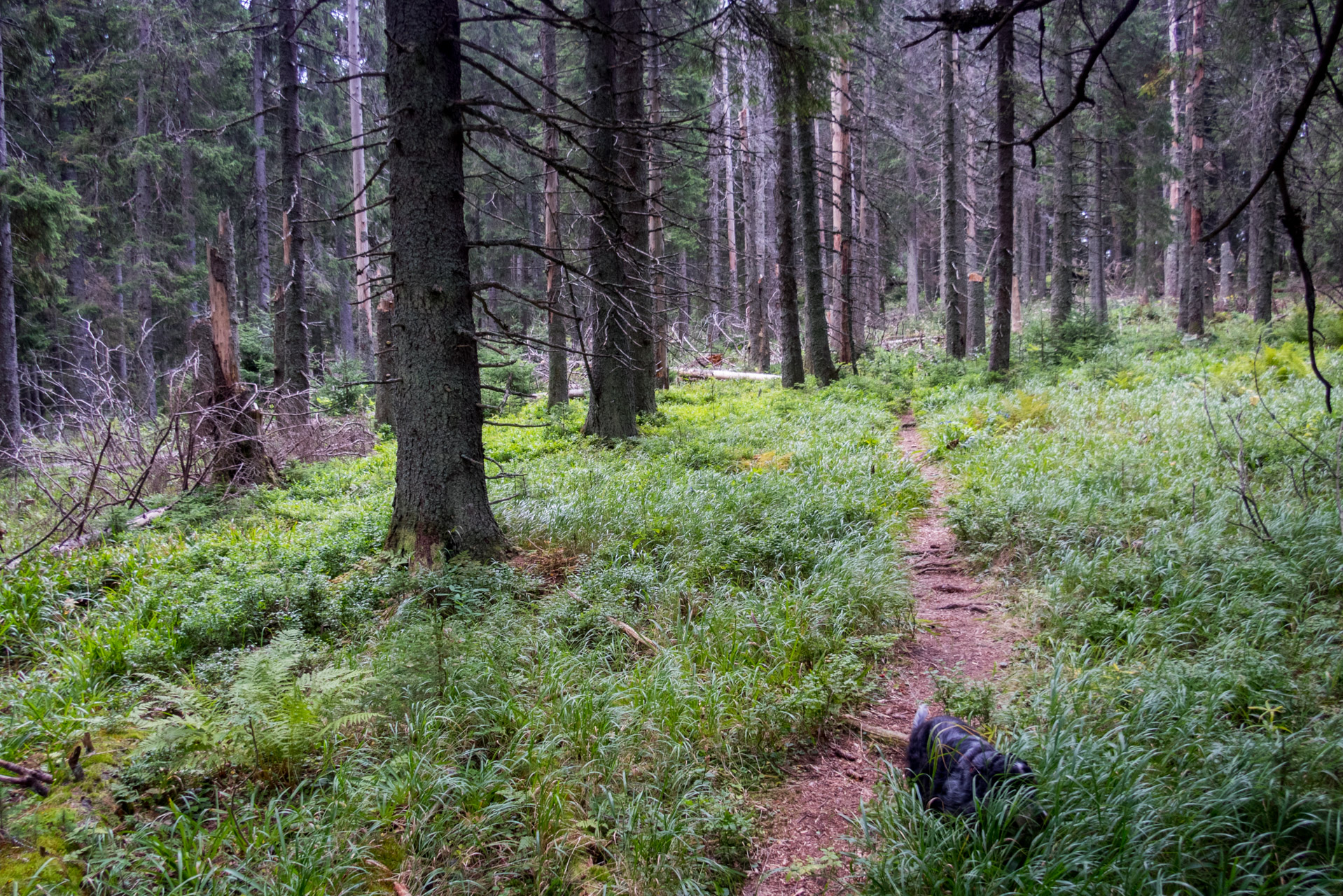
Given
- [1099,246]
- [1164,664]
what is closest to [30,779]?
[1164,664]

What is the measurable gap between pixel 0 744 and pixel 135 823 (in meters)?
0.97

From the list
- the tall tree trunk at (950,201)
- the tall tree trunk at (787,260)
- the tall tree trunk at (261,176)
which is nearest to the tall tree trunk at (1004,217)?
the tall tree trunk at (950,201)

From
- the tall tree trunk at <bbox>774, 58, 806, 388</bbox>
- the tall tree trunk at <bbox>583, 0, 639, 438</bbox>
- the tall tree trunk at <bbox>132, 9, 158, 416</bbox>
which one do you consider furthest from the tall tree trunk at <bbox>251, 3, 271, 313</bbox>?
the tall tree trunk at <bbox>774, 58, 806, 388</bbox>

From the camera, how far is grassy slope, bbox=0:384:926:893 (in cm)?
265

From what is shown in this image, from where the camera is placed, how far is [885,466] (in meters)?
8.01

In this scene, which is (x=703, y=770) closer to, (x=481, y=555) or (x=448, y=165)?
(x=481, y=555)

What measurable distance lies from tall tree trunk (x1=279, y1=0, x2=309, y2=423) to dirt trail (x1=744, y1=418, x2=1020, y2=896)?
1044 centimetres

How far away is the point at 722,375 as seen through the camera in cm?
1878

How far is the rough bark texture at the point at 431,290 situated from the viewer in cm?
485

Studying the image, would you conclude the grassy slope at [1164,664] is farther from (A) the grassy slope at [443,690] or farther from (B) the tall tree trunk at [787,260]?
(B) the tall tree trunk at [787,260]

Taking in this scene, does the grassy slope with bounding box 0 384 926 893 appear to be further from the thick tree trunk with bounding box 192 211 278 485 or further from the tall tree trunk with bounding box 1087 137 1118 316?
the tall tree trunk with bounding box 1087 137 1118 316

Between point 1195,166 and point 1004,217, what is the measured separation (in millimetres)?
8076

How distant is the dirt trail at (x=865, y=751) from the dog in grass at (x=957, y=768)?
0.29 m

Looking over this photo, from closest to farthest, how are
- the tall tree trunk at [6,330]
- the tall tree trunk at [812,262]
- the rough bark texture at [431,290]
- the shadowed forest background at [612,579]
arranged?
1. the shadowed forest background at [612,579]
2. the rough bark texture at [431,290]
3. the tall tree trunk at [6,330]
4. the tall tree trunk at [812,262]
